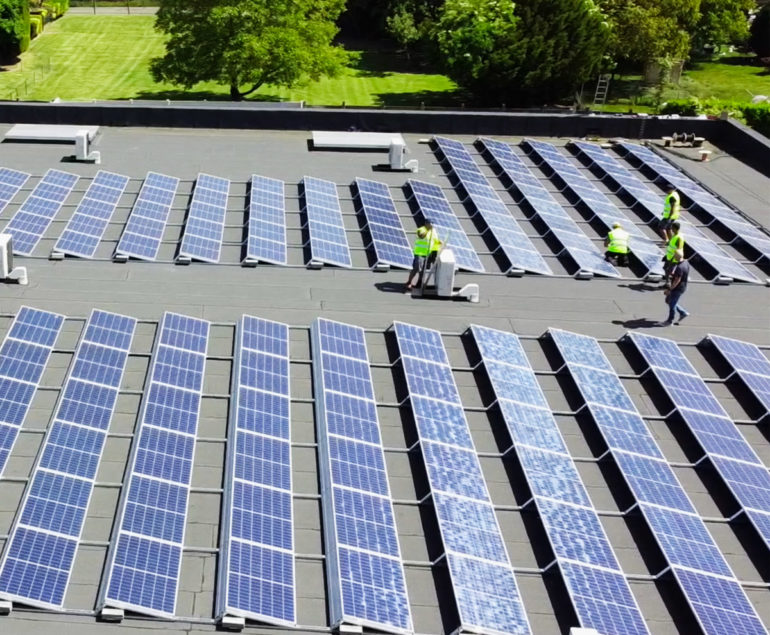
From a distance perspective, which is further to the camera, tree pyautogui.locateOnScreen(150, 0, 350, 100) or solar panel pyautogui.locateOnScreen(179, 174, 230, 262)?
tree pyautogui.locateOnScreen(150, 0, 350, 100)

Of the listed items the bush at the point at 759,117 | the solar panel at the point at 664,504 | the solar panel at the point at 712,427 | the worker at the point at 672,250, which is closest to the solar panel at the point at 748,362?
the solar panel at the point at 712,427

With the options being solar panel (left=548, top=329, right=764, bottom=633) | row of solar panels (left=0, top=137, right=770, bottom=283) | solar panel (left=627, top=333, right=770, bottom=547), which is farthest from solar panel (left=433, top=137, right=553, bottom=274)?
solar panel (left=548, top=329, right=764, bottom=633)

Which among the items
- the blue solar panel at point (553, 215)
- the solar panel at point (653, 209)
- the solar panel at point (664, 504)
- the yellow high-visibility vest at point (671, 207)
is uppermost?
the yellow high-visibility vest at point (671, 207)

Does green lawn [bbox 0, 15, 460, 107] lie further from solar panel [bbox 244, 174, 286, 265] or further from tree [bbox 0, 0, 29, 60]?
solar panel [bbox 244, 174, 286, 265]

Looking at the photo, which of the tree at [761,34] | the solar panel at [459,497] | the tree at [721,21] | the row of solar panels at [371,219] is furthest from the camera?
the tree at [761,34]

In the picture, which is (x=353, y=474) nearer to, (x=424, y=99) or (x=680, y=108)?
(x=680, y=108)

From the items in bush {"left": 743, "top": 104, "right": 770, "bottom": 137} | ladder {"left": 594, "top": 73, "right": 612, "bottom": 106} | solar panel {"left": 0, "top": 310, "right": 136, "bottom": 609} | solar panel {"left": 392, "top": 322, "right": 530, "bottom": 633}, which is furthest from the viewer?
ladder {"left": 594, "top": 73, "right": 612, "bottom": 106}

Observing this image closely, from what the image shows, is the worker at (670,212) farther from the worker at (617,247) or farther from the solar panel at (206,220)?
the solar panel at (206,220)
